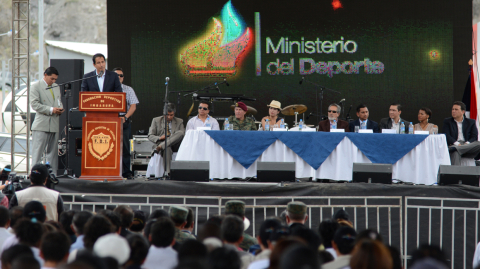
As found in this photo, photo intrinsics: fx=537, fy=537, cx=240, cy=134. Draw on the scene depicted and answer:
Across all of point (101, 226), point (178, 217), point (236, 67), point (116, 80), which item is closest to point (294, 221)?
point (178, 217)

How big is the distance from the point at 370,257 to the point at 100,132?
16.0 ft

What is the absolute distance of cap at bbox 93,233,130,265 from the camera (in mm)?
2676

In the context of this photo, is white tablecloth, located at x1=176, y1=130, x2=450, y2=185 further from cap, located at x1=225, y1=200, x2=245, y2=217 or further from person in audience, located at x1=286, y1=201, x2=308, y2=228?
person in audience, located at x1=286, y1=201, x2=308, y2=228

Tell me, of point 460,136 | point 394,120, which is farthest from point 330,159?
point 460,136

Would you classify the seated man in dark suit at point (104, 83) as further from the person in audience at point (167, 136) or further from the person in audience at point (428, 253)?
the person in audience at point (428, 253)

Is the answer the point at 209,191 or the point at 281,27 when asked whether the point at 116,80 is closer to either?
the point at 209,191

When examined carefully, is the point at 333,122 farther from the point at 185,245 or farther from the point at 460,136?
the point at 185,245

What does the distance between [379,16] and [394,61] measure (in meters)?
0.91

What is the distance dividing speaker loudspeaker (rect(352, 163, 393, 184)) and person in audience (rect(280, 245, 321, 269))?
480 cm

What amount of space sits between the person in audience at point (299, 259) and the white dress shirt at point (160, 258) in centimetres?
124

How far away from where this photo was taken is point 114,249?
2699mm

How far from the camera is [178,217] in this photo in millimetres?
3932

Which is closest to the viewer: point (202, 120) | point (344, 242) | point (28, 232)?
point (344, 242)

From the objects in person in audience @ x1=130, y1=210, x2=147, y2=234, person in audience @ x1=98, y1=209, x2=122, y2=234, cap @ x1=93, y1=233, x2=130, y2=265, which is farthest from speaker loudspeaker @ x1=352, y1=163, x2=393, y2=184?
cap @ x1=93, y1=233, x2=130, y2=265
